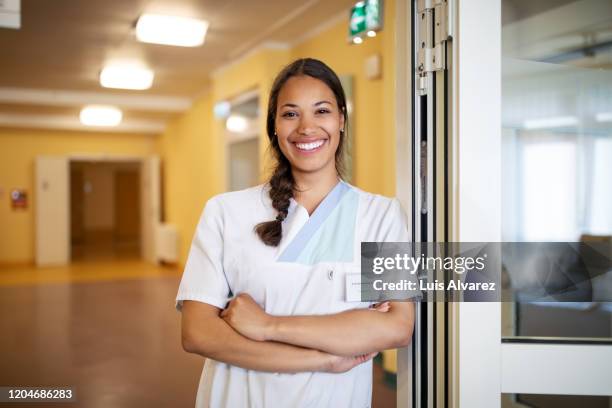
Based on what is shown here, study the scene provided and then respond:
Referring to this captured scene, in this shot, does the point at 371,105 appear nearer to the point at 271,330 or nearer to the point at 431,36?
the point at 431,36

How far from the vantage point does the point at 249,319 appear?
139 centimetres

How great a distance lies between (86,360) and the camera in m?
4.39

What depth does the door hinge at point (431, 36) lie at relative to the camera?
1.49 metres

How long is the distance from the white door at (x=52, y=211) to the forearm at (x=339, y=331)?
10.6 meters

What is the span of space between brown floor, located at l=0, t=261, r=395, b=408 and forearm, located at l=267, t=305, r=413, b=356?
7.27ft

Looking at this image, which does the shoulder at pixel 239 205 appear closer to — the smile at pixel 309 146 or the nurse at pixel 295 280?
the nurse at pixel 295 280

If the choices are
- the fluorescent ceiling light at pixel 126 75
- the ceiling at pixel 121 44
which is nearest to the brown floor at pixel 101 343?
the fluorescent ceiling light at pixel 126 75

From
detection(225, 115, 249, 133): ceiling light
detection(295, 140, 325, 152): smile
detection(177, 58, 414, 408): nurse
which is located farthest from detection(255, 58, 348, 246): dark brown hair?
detection(225, 115, 249, 133): ceiling light

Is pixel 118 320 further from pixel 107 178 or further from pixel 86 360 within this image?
pixel 107 178

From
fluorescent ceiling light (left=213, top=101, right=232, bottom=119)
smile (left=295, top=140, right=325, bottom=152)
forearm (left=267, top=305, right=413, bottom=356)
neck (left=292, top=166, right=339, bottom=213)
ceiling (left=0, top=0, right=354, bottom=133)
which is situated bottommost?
forearm (left=267, top=305, right=413, bottom=356)

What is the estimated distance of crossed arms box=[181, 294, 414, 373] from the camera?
54.2 inches

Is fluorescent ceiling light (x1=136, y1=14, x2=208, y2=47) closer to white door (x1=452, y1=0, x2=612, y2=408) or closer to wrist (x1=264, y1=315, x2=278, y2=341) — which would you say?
white door (x1=452, y1=0, x2=612, y2=408)

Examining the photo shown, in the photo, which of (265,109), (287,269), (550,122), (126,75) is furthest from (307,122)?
(126,75)

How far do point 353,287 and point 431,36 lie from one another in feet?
2.41
